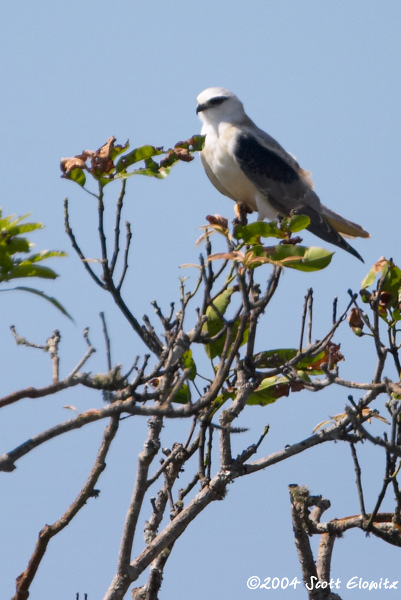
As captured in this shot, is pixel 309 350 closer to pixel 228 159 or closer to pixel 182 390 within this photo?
pixel 182 390

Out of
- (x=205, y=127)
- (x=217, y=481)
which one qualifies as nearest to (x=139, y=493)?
(x=217, y=481)

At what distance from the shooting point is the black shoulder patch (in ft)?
25.1

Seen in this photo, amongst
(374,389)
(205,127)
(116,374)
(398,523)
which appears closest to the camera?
(116,374)

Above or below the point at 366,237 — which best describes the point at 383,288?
below

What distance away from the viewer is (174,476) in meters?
4.48

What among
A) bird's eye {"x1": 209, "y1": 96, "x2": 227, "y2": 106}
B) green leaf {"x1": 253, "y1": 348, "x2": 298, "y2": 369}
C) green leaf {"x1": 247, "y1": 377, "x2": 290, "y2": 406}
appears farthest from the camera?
bird's eye {"x1": 209, "y1": 96, "x2": 227, "y2": 106}

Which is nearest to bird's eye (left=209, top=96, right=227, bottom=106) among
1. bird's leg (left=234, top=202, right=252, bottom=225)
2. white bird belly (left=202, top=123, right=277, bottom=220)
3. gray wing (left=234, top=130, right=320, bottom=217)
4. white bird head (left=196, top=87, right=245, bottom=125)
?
white bird head (left=196, top=87, right=245, bottom=125)

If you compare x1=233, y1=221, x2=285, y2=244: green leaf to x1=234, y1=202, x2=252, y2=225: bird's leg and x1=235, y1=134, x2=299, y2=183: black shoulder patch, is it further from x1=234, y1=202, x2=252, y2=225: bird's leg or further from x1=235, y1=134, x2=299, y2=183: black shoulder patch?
x1=235, y1=134, x2=299, y2=183: black shoulder patch

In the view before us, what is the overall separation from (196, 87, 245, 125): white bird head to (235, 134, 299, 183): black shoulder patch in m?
0.45

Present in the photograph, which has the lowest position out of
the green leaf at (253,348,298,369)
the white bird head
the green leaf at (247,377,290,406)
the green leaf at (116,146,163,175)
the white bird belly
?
the green leaf at (247,377,290,406)

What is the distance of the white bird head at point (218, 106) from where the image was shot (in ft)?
27.3

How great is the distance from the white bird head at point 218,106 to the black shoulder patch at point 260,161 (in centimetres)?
45

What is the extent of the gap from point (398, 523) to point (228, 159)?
13.9 feet

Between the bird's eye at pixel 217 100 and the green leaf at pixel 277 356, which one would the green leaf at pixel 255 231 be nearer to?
the green leaf at pixel 277 356
